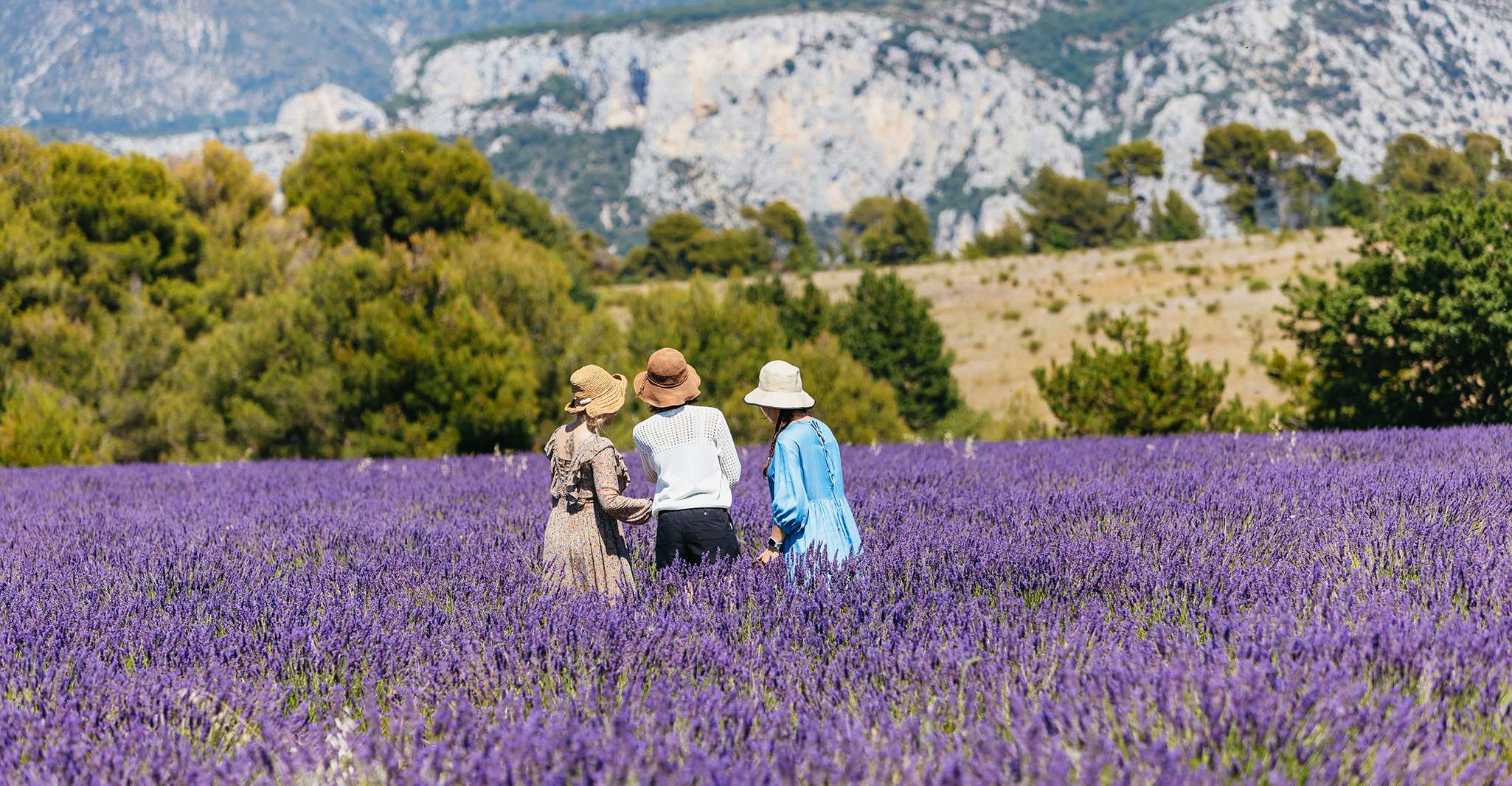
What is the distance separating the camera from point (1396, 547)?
11.5ft

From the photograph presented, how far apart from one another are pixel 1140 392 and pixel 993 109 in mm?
170618

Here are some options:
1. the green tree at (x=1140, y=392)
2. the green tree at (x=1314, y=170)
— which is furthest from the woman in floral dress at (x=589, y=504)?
the green tree at (x=1314, y=170)

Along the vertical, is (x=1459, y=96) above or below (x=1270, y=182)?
above

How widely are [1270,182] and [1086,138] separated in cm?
10415

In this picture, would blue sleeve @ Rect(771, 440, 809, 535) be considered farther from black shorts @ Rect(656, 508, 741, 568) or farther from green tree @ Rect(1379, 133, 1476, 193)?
green tree @ Rect(1379, 133, 1476, 193)

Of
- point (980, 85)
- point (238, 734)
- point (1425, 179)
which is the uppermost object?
point (980, 85)

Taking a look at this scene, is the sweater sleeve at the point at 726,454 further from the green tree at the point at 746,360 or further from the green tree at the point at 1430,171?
the green tree at the point at 1430,171

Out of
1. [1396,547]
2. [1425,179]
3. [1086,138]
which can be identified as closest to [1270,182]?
[1425,179]

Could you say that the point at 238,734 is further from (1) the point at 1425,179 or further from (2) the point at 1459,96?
(2) the point at 1459,96

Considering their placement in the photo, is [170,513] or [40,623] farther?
[170,513]

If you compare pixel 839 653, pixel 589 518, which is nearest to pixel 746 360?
pixel 589 518

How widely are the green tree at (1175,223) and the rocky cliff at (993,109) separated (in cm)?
7843

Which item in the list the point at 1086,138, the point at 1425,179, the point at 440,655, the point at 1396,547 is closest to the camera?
the point at 440,655

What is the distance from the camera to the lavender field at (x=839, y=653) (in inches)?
75.9
